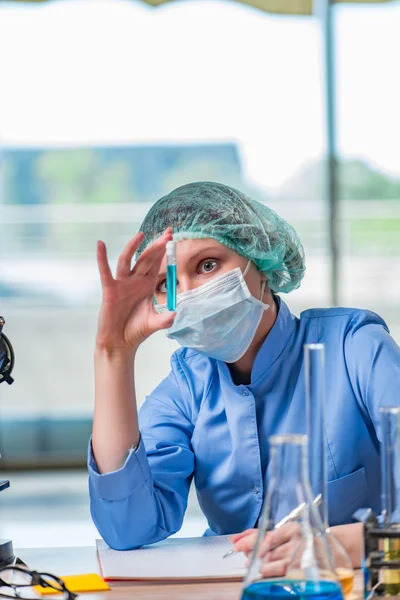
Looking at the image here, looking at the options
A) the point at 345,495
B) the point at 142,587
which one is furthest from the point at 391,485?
the point at 345,495

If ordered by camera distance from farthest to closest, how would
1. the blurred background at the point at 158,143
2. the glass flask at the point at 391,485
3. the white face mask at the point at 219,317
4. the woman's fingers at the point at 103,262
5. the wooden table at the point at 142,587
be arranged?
1. the blurred background at the point at 158,143
2. the white face mask at the point at 219,317
3. the woman's fingers at the point at 103,262
4. the wooden table at the point at 142,587
5. the glass flask at the point at 391,485

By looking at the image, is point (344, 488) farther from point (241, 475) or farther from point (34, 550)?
point (34, 550)

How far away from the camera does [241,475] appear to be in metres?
1.47

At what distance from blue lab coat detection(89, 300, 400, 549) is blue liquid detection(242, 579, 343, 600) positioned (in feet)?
1.73

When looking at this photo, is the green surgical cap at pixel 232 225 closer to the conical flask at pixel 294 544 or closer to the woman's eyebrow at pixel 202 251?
the woman's eyebrow at pixel 202 251

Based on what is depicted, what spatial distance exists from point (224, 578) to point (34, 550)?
367 mm

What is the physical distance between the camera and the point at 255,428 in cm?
148

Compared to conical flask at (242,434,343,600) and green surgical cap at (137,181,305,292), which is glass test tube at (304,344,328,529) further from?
green surgical cap at (137,181,305,292)

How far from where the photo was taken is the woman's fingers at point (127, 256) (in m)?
1.27

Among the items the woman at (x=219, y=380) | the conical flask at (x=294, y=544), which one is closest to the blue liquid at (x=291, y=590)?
the conical flask at (x=294, y=544)

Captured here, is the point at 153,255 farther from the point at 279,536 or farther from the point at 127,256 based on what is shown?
the point at 279,536

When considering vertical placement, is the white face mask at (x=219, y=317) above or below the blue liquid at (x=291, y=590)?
above

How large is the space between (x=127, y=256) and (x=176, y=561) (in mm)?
422

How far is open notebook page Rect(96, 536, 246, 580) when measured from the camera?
3.73 feet
